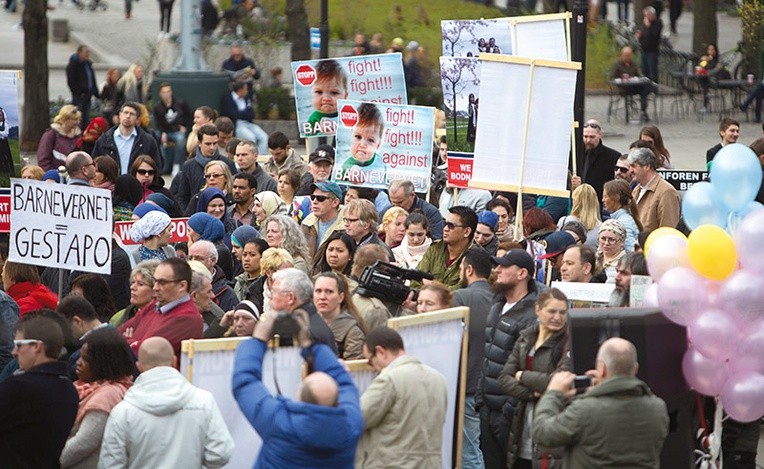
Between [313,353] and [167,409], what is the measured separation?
30.6 inches

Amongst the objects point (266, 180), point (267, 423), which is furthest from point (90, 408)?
point (266, 180)

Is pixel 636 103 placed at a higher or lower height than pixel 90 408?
higher

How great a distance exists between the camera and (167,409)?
7090mm

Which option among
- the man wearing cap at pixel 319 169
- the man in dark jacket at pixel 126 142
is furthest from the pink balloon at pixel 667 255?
the man in dark jacket at pixel 126 142

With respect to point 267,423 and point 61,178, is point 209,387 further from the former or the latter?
point 61,178

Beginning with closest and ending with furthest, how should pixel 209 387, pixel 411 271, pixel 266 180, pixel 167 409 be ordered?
pixel 167 409 < pixel 209 387 < pixel 411 271 < pixel 266 180

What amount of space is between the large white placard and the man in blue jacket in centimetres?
343

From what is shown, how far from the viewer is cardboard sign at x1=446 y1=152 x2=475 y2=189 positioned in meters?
13.4

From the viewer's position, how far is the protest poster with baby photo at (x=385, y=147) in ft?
44.0

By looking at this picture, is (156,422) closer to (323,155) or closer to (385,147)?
(385,147)

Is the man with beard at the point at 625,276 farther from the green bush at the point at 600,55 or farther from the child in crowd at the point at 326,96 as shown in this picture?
the green bush at the point at 600,55

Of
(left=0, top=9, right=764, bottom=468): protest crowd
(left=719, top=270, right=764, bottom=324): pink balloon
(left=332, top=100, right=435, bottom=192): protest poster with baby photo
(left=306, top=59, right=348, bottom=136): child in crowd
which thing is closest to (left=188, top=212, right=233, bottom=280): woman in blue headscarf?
(left=0, top=9, right=764, bottom=468): protest crowd

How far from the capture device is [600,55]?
33375 mm

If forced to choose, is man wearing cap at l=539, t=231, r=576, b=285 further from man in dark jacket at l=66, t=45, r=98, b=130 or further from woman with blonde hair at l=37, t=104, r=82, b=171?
man in dark jacket at l=66, t=45, r=98, b=130
